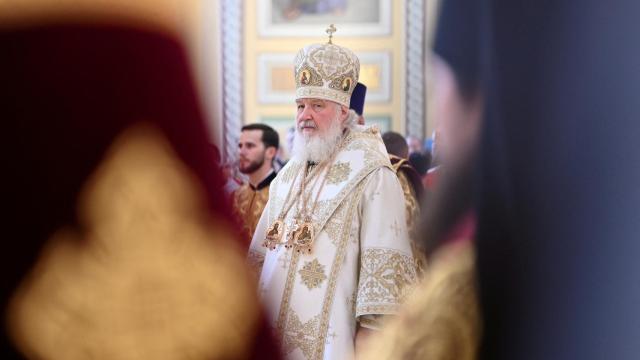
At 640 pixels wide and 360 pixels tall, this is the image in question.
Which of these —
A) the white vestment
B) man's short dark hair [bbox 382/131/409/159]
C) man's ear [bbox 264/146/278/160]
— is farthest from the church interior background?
the white vestment

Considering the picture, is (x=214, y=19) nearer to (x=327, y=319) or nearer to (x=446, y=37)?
(x=446, y=37)

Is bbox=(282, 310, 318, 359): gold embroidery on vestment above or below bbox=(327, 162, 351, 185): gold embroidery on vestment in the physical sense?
below

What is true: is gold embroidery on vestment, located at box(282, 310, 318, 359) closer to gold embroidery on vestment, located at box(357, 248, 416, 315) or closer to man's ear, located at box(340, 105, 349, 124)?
gold embroidery on vestment, located at box(357, 248, 416, 315)

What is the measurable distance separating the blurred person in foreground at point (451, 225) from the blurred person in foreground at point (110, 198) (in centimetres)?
13

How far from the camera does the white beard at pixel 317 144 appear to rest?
11.5 feet

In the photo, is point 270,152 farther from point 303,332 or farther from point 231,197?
point 231,197

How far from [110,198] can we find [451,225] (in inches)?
9.8

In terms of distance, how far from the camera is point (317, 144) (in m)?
3.51

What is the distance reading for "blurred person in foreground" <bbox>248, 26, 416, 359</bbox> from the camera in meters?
3.25

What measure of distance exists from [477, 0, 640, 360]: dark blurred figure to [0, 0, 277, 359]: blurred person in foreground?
192 millimetres

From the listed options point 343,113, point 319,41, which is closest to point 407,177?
point 343,113

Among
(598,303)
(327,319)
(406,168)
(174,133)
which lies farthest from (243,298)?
(406,168)

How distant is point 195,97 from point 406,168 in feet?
12.2

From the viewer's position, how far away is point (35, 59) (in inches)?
24.3
